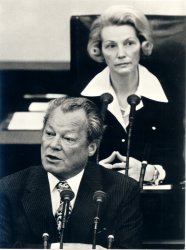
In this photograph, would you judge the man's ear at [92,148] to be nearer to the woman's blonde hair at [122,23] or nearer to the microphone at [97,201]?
the microphone at [97,201]

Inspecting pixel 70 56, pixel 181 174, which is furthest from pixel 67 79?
pixel 181 174

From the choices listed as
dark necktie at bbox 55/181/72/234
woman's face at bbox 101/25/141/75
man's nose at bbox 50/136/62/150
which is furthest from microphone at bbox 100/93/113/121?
dark necktie at bbox 55/181/72/234

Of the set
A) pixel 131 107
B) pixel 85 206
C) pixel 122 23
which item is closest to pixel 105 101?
pixel 131 107

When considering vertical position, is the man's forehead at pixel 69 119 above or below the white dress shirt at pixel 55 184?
above

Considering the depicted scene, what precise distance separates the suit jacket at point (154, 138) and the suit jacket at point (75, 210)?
119 millimetres

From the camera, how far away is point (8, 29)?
110 inches

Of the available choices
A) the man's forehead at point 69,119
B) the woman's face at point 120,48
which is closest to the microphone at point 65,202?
the man's forehead at point 69,119

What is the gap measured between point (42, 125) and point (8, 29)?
1.42 feet

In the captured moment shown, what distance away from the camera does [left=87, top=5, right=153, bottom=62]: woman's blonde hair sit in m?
2.73

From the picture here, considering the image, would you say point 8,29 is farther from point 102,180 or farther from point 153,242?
point 153,242

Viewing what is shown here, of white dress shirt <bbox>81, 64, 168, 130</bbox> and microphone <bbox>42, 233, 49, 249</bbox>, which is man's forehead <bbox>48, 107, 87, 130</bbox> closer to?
white dress shirt <bbox>81, 64, 168, 130</bbox>

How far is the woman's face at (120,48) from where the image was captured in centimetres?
273

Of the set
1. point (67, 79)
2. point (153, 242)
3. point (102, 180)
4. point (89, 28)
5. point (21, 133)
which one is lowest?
point (153, 242)

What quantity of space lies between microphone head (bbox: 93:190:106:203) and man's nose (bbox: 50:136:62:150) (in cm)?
24
